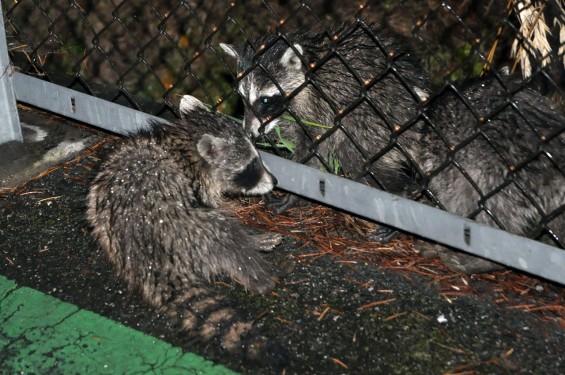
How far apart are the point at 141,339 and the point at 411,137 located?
2.15 metres

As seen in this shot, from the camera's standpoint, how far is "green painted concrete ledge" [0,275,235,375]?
11.8ft

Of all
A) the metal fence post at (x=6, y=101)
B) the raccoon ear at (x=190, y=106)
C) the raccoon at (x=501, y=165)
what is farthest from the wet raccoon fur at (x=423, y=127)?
the metal fence post at (x=6, y=101)

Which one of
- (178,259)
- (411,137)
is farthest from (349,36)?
(178,259)

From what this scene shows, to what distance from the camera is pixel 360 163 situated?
17.2 ft

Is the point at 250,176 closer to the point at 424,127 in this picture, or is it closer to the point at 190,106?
the point at 190,106

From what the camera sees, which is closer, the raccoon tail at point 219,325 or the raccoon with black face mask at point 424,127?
the raccoon tail at point 219,325

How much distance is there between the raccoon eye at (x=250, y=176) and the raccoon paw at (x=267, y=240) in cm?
43

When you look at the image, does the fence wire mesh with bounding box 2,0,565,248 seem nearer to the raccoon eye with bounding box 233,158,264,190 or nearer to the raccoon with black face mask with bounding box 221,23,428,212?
the raccoon with black face mask with bounding box 221,23,428,212

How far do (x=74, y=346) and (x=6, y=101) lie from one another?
1914mm

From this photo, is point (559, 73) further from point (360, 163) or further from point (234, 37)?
point (234, 37)

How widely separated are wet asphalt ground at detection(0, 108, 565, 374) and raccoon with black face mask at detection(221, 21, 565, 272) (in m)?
0.44

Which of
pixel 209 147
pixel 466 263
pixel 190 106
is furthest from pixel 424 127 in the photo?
pixel 190 106

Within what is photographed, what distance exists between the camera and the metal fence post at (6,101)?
16.1 feet

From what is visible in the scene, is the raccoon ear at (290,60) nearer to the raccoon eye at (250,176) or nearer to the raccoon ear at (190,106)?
the raccoon ear at (190,106)
